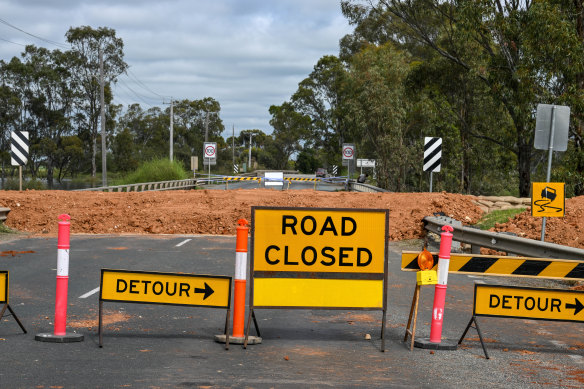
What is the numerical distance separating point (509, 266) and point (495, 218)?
528 inches

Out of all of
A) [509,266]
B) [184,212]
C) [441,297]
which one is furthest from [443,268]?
[184,212]

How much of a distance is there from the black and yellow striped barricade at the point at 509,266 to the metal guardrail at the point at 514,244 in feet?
13.1

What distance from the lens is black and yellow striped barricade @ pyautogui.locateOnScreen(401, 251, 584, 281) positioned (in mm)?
7590

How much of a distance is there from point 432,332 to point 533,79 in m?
23.2

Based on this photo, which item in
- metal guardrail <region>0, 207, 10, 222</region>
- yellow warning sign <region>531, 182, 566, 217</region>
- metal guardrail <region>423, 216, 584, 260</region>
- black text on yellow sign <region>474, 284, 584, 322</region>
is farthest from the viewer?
metal guardrail <region>0, 207, 10, 222</region>

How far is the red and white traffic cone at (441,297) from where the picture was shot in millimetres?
7387

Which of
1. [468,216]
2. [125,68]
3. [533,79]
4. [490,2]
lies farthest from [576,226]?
[125,68]

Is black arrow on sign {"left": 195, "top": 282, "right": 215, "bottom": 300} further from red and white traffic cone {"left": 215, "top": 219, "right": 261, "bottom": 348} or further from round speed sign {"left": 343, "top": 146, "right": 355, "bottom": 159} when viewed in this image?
round speed sign {"left": 343, "top": 146, "right": 355, "bottom": 159}

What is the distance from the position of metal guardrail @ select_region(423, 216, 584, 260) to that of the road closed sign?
17.5 ft

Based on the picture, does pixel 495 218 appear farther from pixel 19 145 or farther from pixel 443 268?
pixel 19 145

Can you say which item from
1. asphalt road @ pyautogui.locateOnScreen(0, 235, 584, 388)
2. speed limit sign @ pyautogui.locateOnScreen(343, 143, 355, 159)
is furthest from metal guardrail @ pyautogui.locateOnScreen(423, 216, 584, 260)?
speed limit sign @ pyautogui.locateOnScreen(343, 143, 355, 159)

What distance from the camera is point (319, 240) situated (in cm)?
747

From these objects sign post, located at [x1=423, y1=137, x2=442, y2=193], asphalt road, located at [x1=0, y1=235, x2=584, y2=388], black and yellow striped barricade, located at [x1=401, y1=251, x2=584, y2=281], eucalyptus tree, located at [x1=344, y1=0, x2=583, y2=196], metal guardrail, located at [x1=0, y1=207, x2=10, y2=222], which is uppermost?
eucalyptus tree, located at [x1=344, y1=0, x2=583, y2=196]

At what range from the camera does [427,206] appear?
21891mm
